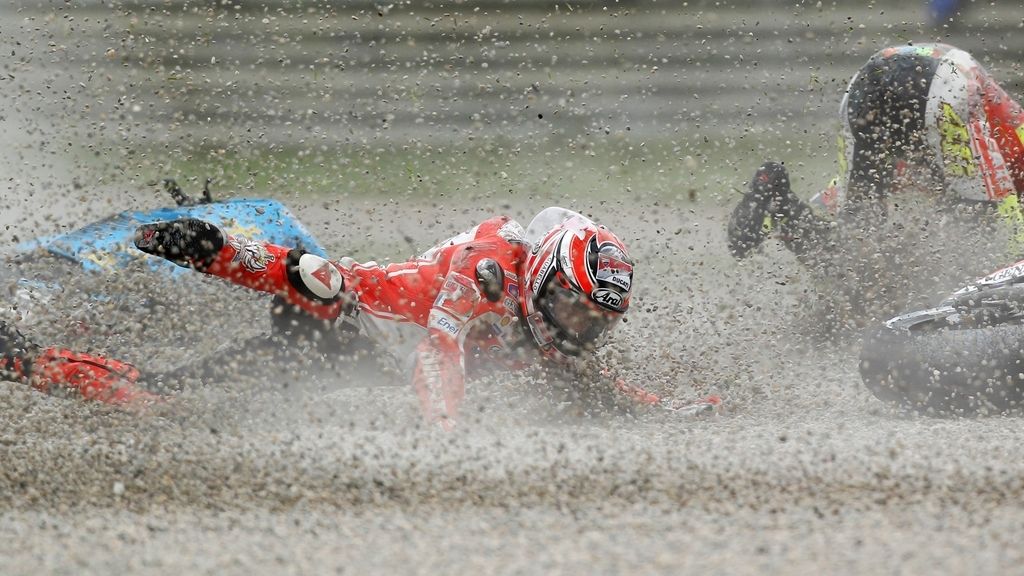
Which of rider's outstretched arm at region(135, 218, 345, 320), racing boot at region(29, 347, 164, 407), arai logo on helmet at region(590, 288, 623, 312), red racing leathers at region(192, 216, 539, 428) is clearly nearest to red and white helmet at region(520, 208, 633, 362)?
arai logo on helmet at region(590, 288, 623, 312)

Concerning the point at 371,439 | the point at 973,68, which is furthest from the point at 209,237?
the point at 973,68

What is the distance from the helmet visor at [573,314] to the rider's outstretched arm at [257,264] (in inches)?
43.9

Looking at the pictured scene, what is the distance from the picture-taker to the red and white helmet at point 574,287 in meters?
5.14

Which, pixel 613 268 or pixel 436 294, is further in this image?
pixel 436 294

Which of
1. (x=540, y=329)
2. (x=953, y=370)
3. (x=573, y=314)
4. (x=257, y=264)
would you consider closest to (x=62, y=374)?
(x=257, y=264)

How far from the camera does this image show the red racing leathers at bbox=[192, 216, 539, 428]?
16.9ft

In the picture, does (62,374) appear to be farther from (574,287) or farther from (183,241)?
(574,287)

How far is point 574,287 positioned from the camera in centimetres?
515

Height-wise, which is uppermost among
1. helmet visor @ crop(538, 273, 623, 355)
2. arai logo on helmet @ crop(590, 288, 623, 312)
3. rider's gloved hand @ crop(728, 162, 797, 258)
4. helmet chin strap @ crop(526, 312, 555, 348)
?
rider's gloved hand @ crop(728, 162, 797, 258)

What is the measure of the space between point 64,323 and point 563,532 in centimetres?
374

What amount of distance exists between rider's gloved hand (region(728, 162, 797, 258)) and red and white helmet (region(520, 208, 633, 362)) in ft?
7.12

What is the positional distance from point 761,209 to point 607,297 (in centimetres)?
253

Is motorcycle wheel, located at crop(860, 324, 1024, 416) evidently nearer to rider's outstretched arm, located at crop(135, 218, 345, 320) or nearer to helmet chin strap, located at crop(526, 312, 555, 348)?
helmet chin strap, located at crop(526, 312, 555, 348)

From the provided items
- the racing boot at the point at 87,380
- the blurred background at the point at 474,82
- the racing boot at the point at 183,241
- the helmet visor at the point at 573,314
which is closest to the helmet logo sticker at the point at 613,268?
the helmet visor at the point at 573,314
